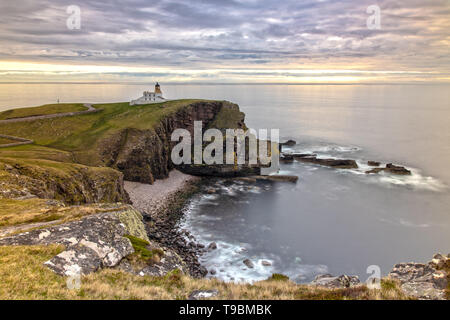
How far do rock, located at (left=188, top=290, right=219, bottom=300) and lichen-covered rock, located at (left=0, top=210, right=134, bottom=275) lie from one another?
5055 mm

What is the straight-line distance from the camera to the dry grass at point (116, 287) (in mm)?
10523

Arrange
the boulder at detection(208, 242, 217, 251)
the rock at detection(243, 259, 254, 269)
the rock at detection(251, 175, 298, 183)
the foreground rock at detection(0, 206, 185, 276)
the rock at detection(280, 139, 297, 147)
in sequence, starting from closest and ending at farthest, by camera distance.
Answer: the foreground rock at detection(0, 206, 185, 276)
the rock at detection(243, 259, 254, 269)
the boulder at detection(208, 242, 217, 251)
the rock at detection(251, 175, 298, 183)
the rock at detection(280, 139, 297, 147)

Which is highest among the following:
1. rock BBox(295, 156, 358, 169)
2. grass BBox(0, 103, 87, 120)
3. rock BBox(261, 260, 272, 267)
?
grass BBox(0, 103, 87, 120)

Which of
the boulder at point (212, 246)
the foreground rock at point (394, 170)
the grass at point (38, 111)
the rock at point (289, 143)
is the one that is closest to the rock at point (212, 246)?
the boulder at point (212, 246)

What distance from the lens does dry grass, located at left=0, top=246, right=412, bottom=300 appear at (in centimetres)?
1052

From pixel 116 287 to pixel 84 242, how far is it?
4.33 meters

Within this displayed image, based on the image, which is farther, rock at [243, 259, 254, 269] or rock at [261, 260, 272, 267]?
rock at [261, 260, 272, 267]

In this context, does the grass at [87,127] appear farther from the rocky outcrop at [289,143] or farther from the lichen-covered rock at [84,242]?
the lichen-covered rock at [84,242]

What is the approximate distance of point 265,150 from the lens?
86.9 meters

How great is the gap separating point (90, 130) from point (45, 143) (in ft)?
42.2

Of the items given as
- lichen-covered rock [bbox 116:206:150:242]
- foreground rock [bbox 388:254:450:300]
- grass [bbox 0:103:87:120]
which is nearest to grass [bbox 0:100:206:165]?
grass [bbox 0:103:87:120]

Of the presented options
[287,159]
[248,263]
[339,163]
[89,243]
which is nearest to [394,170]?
[339,163]

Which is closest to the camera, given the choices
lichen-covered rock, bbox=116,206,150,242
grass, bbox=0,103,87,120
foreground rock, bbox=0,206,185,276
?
foreground rock, bbox=0,206,185,276

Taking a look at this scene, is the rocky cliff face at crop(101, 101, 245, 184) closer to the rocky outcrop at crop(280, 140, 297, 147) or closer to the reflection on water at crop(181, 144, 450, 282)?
the reflection on water at crop(181, 144, 450, 282)
